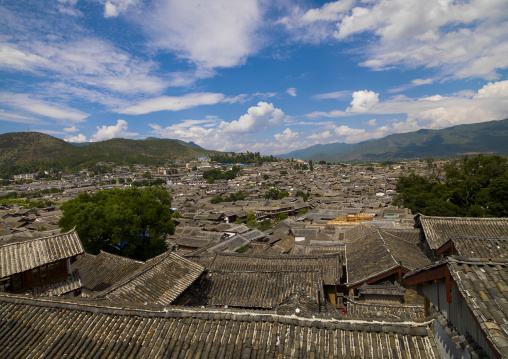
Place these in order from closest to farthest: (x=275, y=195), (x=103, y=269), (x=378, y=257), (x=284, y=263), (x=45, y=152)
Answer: (x=378, y=257)
(x=284, y=263)
(x=103, y=269)
(x=275, y=195)
(x=45, y=152)

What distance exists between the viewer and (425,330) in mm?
4453

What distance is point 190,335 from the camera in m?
5.19

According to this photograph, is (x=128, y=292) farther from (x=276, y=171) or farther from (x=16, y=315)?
(x=276, y=171)

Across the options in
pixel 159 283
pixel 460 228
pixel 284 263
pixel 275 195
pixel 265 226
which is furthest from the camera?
pixel 275 195

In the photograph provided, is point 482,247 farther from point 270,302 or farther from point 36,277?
point 36,277

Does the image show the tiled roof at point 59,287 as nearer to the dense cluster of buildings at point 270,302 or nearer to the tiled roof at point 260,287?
the dense cluster of buildings at point 270,302

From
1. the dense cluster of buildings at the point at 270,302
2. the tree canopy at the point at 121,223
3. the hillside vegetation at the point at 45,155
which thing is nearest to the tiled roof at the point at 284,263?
the dense cluster of buildings at the point at 270,302

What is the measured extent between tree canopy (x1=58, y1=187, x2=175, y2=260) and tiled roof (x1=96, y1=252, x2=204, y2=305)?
341 inches

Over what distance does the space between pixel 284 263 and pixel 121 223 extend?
34.9 feet

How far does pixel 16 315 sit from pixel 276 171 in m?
133

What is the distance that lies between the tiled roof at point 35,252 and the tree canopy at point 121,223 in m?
5.87

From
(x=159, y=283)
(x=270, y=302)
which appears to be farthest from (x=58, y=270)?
(x=270, y=302)

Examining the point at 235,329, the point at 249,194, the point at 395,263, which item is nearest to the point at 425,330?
the point at 235,329

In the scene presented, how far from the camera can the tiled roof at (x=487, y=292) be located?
2.71 meters
